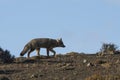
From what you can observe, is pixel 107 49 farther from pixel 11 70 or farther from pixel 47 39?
pixel 11 70

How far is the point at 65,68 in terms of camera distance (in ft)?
115

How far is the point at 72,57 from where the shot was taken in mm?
40625

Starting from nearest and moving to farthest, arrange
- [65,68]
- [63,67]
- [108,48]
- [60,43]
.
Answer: [65,68]
[63,67]
[108,48]
[60,43]

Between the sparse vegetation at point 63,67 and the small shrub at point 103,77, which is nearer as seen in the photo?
the small shrub at point 103,77

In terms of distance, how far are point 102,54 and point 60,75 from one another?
28.2ft

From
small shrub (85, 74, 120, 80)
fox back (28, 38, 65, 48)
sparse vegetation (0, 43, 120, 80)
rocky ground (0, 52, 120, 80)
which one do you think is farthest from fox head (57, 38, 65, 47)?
small shrub (85, 74, 120, 80)

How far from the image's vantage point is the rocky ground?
32.5 meters

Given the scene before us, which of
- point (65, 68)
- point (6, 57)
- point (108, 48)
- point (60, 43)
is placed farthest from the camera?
point (60, 43)

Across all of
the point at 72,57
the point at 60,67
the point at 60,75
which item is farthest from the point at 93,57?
the point at 60,75

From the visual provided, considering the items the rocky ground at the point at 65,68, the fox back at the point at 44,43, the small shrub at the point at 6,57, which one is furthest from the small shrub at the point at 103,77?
the fox back at the point at 44,43

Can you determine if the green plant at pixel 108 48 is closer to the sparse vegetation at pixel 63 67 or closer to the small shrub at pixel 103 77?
→ the sparse vegetation at pixel 63 67

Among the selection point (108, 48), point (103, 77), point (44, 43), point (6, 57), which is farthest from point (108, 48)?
point (103, 77)

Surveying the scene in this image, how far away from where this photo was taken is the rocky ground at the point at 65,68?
32.5 m

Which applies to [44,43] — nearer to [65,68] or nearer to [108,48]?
[108,48]
